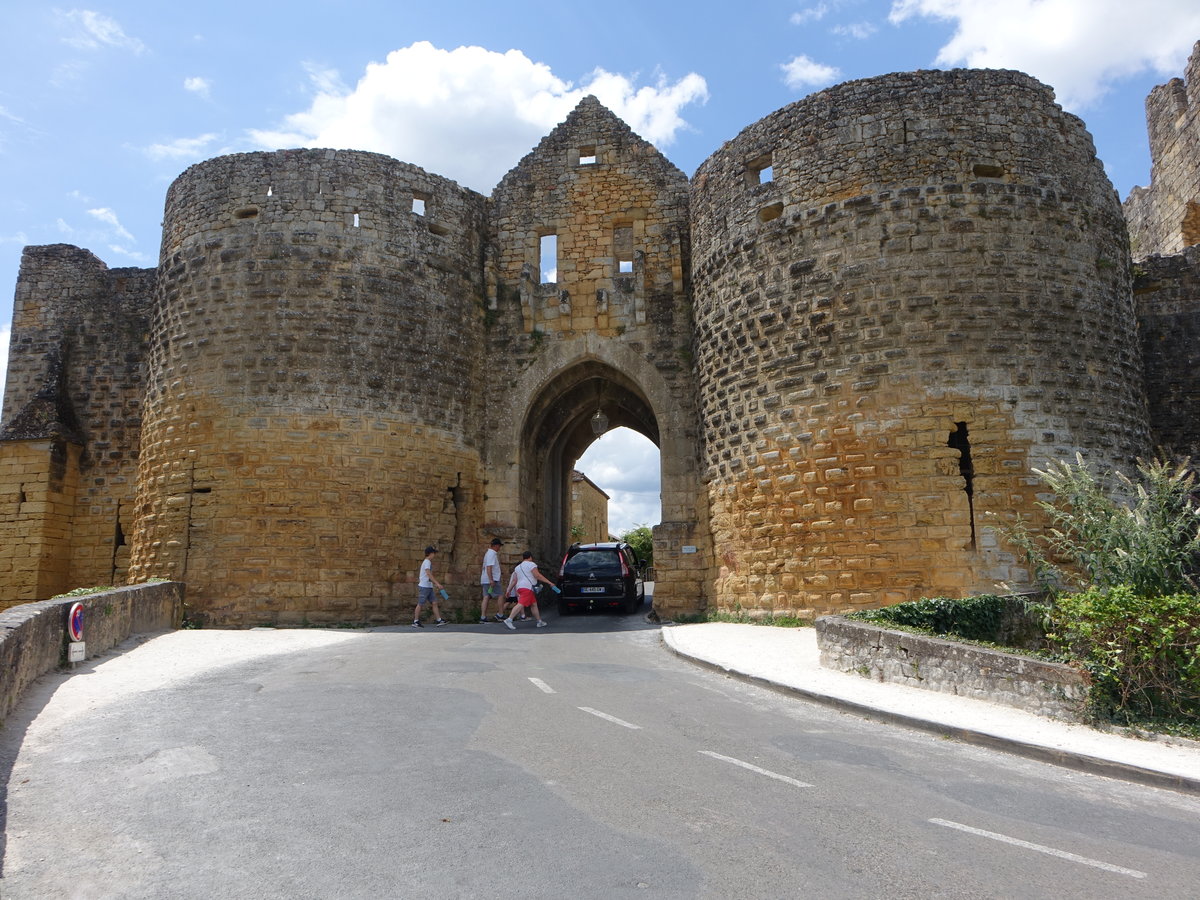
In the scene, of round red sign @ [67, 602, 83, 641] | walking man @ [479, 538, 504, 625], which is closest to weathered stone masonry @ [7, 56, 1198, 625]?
walking man @ [479, 538, 504, 625]

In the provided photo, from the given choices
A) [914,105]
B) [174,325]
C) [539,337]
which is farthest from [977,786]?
[174,325]

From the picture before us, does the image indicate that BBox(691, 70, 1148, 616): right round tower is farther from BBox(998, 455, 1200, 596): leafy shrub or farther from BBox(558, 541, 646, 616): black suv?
BBox(558, 541, 646, 616): black suv

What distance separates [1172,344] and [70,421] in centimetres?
2155

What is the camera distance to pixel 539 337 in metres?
17.1

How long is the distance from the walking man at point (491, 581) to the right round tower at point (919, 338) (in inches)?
166

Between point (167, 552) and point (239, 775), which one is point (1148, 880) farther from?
point (167, 552)

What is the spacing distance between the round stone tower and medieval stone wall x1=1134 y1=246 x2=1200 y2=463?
39.9 feet

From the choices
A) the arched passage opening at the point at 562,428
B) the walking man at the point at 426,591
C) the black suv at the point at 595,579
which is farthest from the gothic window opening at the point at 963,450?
the walking man at the point at 426,591

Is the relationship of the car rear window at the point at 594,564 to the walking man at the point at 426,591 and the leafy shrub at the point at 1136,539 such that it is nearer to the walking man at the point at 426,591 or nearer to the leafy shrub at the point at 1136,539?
the walking man at the point at 426,591

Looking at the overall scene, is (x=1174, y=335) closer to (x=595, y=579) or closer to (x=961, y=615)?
(x=961, y=615)

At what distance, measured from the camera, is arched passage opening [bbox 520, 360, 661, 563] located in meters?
17.6

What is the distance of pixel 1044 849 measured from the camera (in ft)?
12.5

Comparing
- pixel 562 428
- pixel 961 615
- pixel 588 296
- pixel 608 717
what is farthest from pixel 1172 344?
pixel 608 717

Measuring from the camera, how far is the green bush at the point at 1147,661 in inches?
239
